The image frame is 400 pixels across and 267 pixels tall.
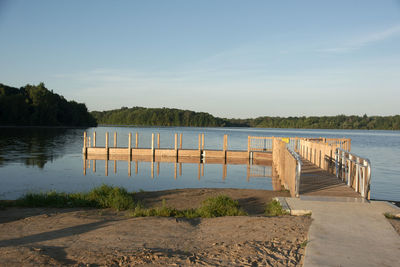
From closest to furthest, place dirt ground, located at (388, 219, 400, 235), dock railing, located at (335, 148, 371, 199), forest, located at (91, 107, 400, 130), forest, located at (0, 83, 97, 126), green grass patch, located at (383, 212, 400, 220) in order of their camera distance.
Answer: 1. dirt ground, located at (388, 219, 400, 235)
2. green grass patch, located at (383, 212, 400, 220)
3. dock railing, located at (335, 148, 371, 199)
4. forest, located at (0, 83, 97, 126)
5. forest, located at (91, 107, 400, 130)

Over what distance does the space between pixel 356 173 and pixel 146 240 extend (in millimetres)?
6960

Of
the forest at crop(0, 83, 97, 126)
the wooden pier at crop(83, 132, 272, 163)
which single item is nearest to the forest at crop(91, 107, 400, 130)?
the forest at crop(0, 83, 97, 126)

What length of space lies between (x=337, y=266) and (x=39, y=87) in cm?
9998

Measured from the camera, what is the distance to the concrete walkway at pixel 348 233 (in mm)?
5188

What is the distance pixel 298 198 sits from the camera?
9547 mm

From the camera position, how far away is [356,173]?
10555 mm

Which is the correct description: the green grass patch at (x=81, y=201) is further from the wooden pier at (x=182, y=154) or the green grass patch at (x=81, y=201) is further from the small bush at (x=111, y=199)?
the wooden pier at (x=182, y=154)

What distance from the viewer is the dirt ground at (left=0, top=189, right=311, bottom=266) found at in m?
5.23

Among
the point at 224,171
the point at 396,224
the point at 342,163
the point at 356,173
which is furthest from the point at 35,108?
the point at 396,224

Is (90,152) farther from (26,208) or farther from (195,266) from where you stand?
(195,266)

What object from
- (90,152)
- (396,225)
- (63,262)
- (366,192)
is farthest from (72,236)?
(90,152)

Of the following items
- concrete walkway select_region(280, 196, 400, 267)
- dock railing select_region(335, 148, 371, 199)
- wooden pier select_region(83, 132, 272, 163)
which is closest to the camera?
concrete walkway select_region(280, 196, 400, 267)

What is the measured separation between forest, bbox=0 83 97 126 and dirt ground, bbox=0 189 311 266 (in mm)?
84772

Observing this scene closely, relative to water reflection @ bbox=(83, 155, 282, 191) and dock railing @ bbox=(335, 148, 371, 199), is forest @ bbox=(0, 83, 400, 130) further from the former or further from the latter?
dock railing @ bbox=(335, 148, 371, 199)
